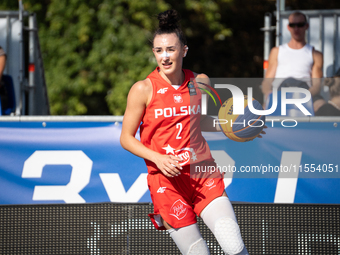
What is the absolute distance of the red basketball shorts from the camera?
2.93 m

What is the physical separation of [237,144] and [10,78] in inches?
136

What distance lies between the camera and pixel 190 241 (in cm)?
290

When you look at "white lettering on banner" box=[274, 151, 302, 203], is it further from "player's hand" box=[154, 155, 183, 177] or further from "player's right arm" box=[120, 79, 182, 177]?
"player's hand" box=[154, 155, 183, 177]

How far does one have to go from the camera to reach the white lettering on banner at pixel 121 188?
4125 millimetres

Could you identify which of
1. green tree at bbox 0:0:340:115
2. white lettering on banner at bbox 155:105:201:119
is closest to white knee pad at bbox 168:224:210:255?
white lettering on banner at bbox 155:105:201:119

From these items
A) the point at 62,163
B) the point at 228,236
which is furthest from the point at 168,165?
the point at 62,163

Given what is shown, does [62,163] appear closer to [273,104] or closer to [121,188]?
[121,188]

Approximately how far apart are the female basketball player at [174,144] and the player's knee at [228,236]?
0.01 metres

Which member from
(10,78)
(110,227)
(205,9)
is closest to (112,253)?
(110,227)

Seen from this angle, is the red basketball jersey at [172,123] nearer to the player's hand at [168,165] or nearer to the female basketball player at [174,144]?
the female basketball player at [174,144]

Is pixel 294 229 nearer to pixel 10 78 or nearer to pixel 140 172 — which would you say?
pixel 140 172

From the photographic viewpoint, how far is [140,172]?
13.7ft

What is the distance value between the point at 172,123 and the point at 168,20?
79 centimetres

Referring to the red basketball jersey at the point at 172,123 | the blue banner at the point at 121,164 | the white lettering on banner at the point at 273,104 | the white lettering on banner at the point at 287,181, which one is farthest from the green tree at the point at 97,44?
the red basketball jersey at the point at 172,123
